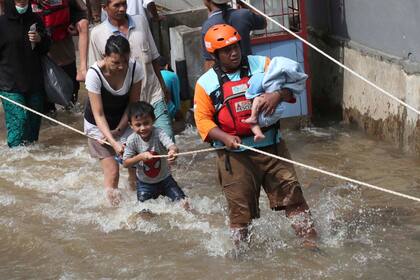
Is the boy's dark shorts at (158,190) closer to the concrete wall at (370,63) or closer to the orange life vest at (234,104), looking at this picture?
the orange life vest at (234,104)

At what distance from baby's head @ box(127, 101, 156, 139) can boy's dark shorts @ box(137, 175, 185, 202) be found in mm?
460

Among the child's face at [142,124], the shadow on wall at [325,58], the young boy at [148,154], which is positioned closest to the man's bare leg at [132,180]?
the young boy at [148,154]

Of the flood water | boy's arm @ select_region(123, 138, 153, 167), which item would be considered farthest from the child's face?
the flood water

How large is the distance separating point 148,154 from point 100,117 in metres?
0.54

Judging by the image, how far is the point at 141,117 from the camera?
652cm

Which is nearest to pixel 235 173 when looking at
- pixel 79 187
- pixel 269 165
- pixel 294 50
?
pixel 269 165

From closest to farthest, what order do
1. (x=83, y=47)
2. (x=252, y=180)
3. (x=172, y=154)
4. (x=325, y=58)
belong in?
(x=252, y=180) → (x=172, y=154) → (x=83, y=47) → (x=325, y=58)

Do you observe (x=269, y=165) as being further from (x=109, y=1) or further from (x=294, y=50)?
(x=294, y=50)

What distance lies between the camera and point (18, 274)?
623 cm

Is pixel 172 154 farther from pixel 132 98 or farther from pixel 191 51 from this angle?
pixel 191 51

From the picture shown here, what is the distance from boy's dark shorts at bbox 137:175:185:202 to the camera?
682 cm

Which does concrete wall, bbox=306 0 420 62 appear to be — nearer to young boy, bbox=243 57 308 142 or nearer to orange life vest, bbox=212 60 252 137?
young boy, bbox=243 57 308 142

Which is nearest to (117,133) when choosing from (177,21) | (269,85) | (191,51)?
(269,85)

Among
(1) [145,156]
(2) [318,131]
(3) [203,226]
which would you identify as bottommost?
(2) [318,131]
